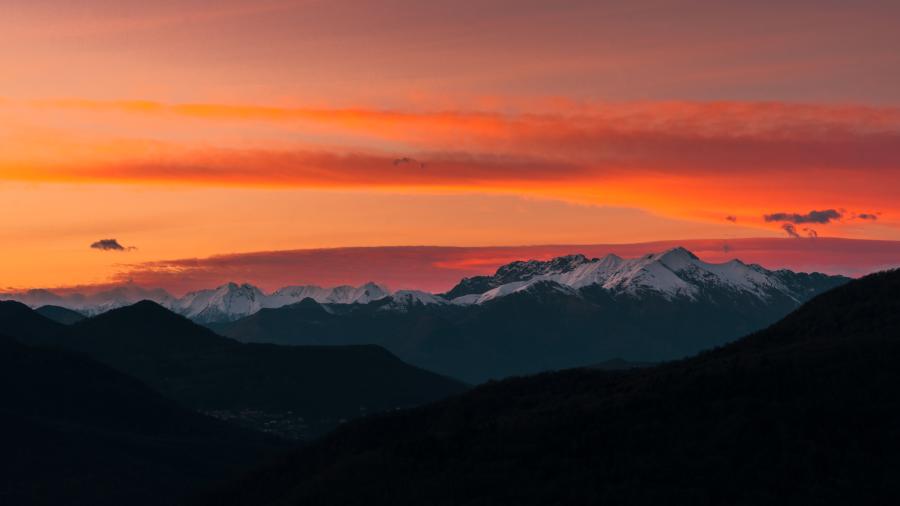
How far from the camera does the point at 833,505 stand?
19975cm

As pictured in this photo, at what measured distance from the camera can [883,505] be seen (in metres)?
198

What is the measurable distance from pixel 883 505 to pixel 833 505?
6.79 meters
